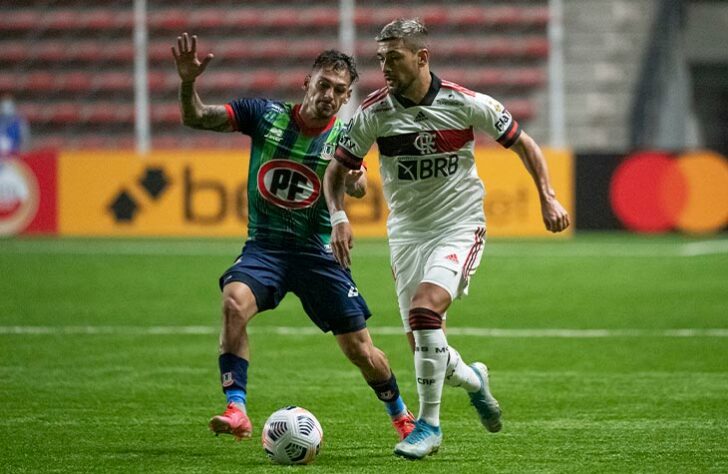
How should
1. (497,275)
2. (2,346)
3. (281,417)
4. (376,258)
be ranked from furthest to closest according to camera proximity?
(376,258) < (497,275) < (2,346) < (281,417)

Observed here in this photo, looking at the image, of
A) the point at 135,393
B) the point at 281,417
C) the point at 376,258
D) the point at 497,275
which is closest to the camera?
the point at 281,417

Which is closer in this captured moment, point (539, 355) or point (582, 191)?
point (539, 355)

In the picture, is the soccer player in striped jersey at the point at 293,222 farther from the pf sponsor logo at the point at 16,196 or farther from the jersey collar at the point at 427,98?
the pf sponsor logo at the point at 16,196

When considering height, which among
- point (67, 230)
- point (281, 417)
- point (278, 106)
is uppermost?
point (278, 106)

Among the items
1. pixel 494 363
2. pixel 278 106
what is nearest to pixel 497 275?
pixel 494 363

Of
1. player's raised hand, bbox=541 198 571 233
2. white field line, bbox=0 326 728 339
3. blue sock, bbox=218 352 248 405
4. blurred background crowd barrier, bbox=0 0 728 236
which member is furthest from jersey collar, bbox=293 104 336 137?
blurred background crowd barrier, bbox=0 0 728 236

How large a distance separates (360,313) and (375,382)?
363mm

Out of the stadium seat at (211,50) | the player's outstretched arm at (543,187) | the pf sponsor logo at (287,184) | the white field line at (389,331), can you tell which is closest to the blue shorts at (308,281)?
the pf sponsor logo at (287,184)

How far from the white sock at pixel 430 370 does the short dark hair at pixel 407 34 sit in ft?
4.54

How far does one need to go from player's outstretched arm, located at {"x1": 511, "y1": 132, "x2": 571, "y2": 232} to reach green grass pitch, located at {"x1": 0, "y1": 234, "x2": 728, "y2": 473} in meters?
1.10

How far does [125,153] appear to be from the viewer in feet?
72.8

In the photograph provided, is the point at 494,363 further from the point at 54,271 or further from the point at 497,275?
the point at 54,271

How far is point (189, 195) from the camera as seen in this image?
22297 mm

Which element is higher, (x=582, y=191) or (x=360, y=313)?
(x=360, y=313)
